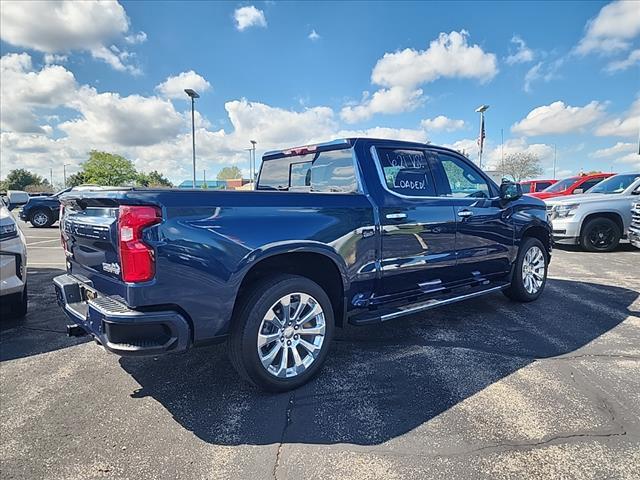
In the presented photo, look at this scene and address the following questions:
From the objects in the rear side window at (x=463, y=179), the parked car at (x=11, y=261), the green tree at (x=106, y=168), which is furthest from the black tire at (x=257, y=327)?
the green tree at (x=106, y=168)

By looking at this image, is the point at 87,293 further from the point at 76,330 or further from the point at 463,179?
the point at 463,179

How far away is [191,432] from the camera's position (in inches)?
101

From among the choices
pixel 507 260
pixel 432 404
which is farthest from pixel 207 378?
pixel 507 260

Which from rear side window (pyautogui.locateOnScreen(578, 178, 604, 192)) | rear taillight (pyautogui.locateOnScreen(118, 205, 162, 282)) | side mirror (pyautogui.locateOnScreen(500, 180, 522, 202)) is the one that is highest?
rear side window (pyautogui.locateOnScreen(578, 178, 604, 192))

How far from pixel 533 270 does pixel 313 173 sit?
3.27m

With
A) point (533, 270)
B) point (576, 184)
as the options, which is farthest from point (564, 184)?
point (533, 270)

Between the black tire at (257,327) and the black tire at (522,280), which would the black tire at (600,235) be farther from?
the black tire at (257,327)

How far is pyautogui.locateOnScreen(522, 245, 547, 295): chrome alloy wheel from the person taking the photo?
17.2ft

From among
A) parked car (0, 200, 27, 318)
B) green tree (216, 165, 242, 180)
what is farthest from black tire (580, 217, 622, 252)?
green tree (216, 165, 242, 180)

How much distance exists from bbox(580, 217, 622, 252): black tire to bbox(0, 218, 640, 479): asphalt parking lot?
5.87 m

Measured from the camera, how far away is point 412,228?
3.71 m

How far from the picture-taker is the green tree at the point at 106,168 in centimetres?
6759

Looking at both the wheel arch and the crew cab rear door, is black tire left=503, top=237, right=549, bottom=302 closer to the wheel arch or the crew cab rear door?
the crew cab rear door

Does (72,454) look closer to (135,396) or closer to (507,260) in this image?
(135,396)
